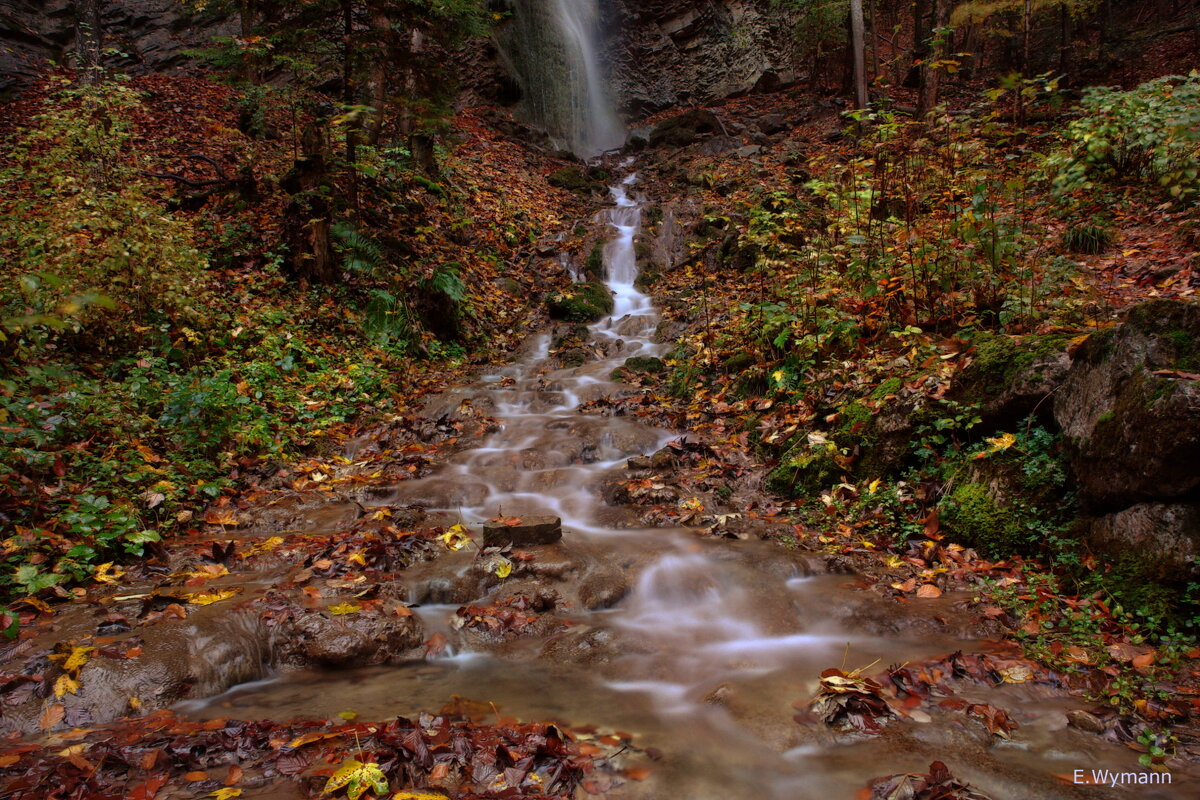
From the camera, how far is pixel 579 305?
1221cm

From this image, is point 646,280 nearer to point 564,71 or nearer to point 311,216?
point 311,216

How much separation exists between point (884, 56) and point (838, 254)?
88.8 feet

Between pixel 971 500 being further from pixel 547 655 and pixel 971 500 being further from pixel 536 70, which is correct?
pixel 536 70

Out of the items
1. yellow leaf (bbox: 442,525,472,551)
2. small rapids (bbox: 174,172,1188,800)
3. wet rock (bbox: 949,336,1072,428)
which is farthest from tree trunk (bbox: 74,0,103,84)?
wet rock (bbox: 949,336,1072,428)

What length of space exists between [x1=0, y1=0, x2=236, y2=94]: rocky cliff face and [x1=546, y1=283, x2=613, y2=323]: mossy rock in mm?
12491

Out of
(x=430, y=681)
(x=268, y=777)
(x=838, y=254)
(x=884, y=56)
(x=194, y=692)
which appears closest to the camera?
(x=268, y=777)

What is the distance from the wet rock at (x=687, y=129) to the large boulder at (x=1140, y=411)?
1885 centimetres

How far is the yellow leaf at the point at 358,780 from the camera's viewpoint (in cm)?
229

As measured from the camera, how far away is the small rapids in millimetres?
2572

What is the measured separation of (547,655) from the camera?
12.4ft

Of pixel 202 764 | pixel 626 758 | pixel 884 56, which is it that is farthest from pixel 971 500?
pixel 884 56

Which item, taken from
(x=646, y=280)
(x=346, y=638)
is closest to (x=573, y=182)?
(x=646, y=280)

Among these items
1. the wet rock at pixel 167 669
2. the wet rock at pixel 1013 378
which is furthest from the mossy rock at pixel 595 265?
the wet rock at pixel 167 669

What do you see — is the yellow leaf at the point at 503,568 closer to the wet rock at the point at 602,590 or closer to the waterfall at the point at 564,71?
the wet rock at the point at 602,590
